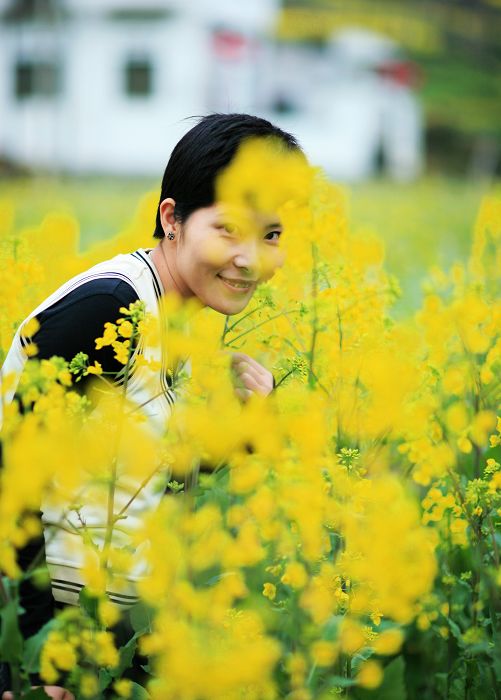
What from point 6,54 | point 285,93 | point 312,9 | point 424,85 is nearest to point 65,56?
point 6,54

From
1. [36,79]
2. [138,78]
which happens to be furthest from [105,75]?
[36,79]

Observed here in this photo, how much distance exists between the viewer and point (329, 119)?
30031 millimetres

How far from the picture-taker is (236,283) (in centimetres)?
221

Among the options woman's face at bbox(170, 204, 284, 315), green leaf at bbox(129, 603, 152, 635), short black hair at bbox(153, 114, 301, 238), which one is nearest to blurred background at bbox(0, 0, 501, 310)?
short black hair at bbox(153, 114, 301, 238)

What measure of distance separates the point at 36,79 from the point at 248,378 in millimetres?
26720

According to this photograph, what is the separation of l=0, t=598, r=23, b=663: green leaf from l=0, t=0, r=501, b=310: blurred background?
12.2 metres

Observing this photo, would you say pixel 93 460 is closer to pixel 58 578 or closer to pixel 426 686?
pixel 58 578

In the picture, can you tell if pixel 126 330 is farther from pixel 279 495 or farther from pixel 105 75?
pixel 105 75

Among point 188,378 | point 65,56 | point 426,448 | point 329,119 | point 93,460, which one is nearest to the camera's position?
point 93,460

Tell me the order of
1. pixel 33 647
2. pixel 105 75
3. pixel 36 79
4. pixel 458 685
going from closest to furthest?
pixel 33 647
pixel 458 685
pixel 105 75
pixel 36 79

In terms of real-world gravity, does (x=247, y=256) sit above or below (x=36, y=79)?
above

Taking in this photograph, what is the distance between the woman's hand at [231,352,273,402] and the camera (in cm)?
227

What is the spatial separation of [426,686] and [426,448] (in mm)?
792

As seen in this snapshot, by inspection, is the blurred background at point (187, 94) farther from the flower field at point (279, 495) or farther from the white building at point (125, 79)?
the flower field at point (279, 495)
